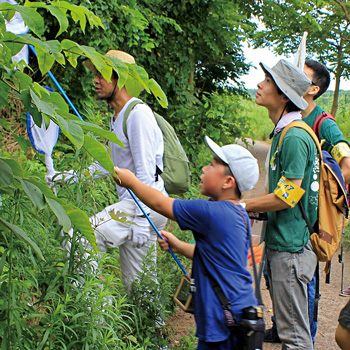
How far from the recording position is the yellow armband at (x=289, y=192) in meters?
3.42

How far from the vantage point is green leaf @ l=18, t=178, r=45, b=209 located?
172cm

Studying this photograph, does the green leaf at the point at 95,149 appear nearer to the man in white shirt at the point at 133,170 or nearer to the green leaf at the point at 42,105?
the green leaf at the point at 42,105

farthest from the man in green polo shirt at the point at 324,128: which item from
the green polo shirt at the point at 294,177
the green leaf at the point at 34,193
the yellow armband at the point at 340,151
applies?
the green leaf at the point at 34,193

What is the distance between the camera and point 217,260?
2.62 meters

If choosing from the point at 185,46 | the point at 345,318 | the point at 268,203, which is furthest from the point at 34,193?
the point at 185,46

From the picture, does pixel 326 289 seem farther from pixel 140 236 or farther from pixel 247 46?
pixel 247 46

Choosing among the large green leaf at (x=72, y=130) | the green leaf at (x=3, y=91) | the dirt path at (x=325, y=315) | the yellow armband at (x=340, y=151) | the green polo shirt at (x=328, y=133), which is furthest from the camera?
the dirt path at (x=325, y=315)

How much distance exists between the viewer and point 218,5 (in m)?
9.32

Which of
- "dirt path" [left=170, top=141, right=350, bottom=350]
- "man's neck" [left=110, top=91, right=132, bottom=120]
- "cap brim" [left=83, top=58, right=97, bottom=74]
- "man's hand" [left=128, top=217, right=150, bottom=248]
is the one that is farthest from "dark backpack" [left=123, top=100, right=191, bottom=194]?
"dirt path" [left=170, top=141, right=350, bottom=350]

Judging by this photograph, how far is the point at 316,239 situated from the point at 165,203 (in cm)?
137

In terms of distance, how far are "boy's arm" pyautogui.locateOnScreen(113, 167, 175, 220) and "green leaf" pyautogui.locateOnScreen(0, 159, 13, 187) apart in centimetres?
97

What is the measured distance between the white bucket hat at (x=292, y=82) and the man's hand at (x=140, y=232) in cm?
133

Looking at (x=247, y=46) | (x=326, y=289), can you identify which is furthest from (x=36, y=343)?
(x=247, y=46)

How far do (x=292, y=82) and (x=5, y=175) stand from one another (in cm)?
242
